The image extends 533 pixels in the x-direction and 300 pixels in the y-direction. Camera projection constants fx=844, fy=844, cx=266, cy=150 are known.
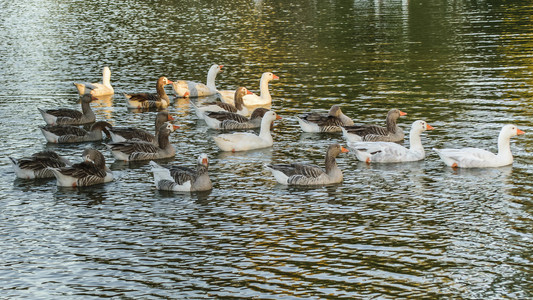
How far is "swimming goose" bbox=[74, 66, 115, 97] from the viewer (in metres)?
36.1

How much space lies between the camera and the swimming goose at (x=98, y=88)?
119ft

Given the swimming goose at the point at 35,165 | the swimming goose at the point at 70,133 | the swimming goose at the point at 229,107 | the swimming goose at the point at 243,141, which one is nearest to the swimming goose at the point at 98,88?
the swimming goose at the point at 229,107

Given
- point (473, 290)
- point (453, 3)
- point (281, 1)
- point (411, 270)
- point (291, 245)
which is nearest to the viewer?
point (473, 290)

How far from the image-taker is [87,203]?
20922mm

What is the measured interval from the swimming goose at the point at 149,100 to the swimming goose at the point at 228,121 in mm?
4634

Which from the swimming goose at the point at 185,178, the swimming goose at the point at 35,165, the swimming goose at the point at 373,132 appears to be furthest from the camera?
the swimming goose at the point at 373,132

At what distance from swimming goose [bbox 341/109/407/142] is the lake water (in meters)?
0.93

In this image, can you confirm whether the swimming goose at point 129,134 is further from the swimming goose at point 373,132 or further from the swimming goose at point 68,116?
the swimming goose at point 373,132

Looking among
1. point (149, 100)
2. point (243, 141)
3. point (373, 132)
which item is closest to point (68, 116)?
point (149, 100)

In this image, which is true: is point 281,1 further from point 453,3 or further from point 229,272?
point 229,272

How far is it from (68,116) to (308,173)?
12.1 m

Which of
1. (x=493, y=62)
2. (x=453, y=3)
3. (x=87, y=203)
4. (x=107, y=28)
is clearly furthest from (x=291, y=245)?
(x=453, y=3)

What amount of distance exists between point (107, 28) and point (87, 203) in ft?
140

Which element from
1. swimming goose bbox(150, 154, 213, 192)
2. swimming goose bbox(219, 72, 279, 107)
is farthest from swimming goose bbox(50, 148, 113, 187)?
swimming goose bbox(219, 72, 279, 107)
